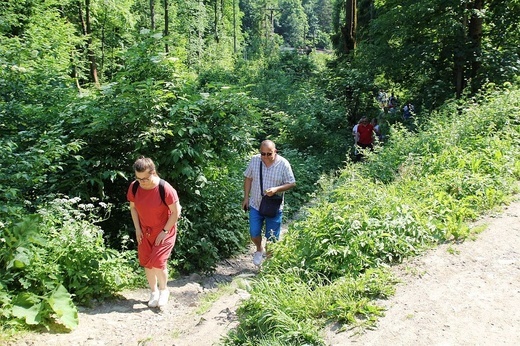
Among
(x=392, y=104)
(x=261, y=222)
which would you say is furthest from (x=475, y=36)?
(x=261, y=222)

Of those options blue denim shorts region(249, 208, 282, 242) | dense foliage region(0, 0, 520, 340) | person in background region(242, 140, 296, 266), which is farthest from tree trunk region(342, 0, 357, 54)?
blue denim shorts region(249, 208, 282, 242)

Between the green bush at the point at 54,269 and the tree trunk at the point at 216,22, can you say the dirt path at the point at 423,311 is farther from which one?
the tree trunk at the point at 216,22

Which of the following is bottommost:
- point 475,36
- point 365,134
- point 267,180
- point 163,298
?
point 163,298

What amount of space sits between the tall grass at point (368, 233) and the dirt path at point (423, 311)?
184 millimetres

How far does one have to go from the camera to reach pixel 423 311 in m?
3.43

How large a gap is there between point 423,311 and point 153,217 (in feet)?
9.12

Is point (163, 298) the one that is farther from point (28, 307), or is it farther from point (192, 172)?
point (192, 172)

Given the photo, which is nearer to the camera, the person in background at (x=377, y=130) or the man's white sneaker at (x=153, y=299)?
the man's white sneaker at (x=153, y=299)

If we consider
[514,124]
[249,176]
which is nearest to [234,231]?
[249,176]

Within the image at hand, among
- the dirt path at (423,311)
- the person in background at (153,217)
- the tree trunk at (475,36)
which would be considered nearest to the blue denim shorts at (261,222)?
the dirt path at (423,311)

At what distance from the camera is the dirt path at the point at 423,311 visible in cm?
319

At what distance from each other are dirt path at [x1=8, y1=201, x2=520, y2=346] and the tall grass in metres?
0.18

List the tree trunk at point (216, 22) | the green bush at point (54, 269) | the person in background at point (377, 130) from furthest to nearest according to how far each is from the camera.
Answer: the tree trunk at point (216, 22)
the person in background at point (377, 130)
the green bush at point (54, 269)

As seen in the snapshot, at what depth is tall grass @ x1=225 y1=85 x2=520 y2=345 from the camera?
349cm
